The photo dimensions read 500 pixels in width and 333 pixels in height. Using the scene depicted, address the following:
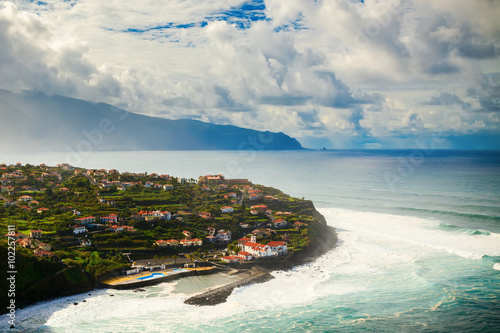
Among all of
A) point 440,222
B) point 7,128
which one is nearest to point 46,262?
point 440,222

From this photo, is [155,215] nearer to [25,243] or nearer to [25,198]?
[25,243]

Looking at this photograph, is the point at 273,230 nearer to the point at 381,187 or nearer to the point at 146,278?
the point at 146,278

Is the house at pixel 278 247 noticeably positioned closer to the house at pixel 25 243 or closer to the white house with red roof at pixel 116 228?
the white house with red roof at pixel 116 228

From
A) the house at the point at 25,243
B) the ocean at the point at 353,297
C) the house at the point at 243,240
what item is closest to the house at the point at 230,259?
the house at the point at 243,240

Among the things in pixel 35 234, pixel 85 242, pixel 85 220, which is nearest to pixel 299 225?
pixel 85 242

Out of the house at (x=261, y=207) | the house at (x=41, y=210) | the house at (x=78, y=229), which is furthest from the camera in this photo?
the house at (x=261, y=207)

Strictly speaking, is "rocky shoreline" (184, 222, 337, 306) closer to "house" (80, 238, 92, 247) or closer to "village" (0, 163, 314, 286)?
"village" (0, 163, 314, 286)

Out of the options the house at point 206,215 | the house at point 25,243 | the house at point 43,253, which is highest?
the house at point 206,215

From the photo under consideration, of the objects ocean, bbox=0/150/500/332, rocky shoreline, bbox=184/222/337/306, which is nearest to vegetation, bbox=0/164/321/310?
rocky shoreline, bbox=184/222/337/306
